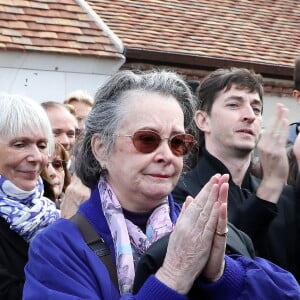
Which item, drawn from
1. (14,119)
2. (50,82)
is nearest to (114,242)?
A: (14,119)

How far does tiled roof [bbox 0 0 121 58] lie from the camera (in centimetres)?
1416

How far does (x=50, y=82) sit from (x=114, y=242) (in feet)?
38.5

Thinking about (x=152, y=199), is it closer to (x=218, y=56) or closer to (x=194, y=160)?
(x=194, y=160)

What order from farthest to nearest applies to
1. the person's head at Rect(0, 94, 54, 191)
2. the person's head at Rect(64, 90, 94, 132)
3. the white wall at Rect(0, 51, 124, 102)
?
the white wall at Rect(0, 51, 124, 102) → the person's head at Rect(64, 90, 94, 132) → the person's head at Rect(0, 94, 54, 191)

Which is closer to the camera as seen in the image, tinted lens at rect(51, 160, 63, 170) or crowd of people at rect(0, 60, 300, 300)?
crowd of people at rect(0, 60, 300, 300)

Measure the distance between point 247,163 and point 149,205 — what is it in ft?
4.91

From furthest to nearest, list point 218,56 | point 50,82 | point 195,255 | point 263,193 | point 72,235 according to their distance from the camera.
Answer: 1. point 218,56
2. point 50,82
3. point 263,193
4. point 72,235
5. point 195,255

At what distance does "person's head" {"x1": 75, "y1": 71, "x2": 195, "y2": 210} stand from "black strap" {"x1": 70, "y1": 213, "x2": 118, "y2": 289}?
0.18 meters

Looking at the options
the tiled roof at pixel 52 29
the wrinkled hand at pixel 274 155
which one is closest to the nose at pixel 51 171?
the wrinkled hand at pixel 274 155

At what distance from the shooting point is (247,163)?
4.53 meters

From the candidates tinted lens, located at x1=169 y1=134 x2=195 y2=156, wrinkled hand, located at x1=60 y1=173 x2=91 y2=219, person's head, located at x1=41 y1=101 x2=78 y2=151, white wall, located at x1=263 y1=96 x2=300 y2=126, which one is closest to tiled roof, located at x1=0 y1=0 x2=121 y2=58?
white wall, located at x1=263 y1=96 x2=300 y2=126

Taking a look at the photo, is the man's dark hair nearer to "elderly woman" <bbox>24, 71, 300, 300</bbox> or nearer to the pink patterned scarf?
"elderly woman" <bbox>24, 71, 300, 300</bbox>

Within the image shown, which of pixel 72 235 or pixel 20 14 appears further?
pixel 20 14

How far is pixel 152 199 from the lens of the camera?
122 inches
